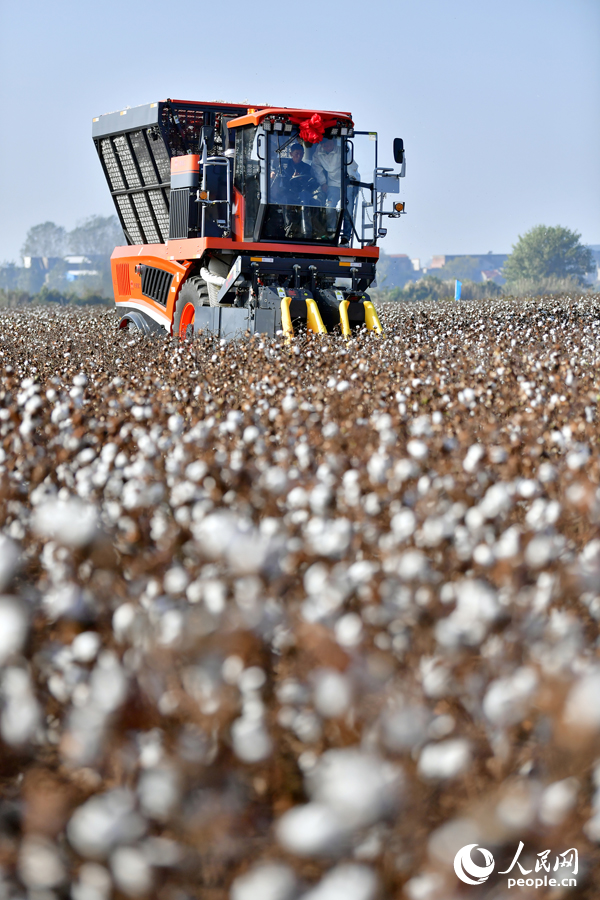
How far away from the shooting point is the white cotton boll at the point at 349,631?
187 cm

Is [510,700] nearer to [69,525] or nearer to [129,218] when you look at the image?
[69,525]

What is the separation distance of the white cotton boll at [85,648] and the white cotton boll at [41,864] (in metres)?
0.42

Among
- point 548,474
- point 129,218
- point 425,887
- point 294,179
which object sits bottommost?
point 425,887

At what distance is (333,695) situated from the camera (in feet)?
4.96

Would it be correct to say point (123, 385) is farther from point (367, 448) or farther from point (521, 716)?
point (521, 716)

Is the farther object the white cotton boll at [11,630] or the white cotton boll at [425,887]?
the white cotton boll at [11,630]

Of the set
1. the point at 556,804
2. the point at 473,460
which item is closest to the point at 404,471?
the point at 473,460

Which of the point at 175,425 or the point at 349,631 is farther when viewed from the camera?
the point at 175,425

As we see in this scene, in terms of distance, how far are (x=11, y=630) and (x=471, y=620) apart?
92 centimetres

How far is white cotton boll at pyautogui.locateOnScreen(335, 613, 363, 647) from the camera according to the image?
1.87 m

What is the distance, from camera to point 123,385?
6.26 meters

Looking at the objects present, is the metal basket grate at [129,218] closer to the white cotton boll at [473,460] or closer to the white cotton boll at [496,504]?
the white cotton boll at [473,460]

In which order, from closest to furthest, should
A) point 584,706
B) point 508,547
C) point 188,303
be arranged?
point 584,706 < point 508,547 < point 188,303

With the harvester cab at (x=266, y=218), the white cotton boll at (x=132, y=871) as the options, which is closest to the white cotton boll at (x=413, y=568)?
the white cotton boll at (x=132, y=871)
